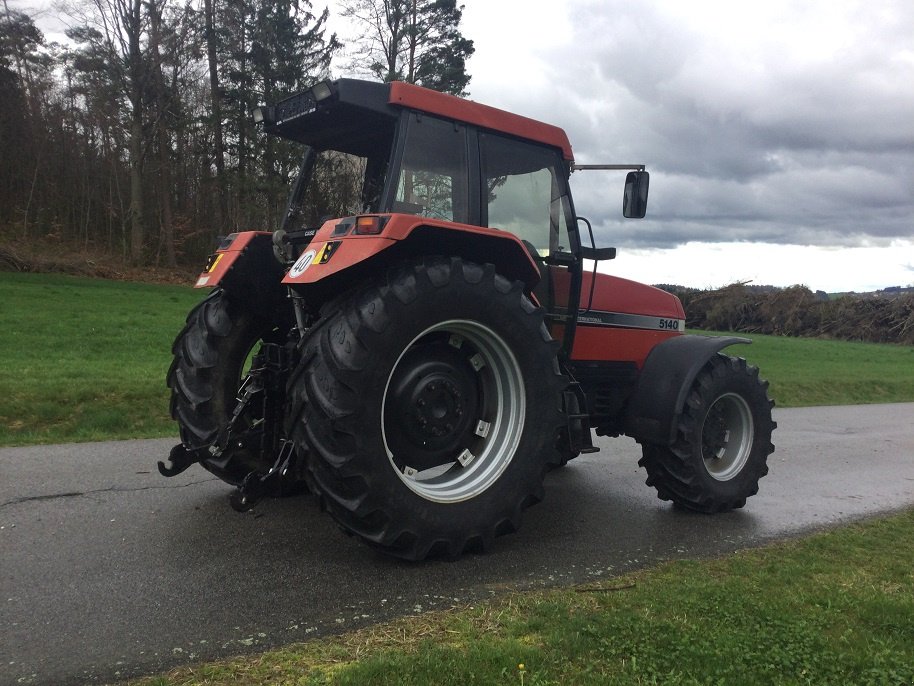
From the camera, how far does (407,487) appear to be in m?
3.65

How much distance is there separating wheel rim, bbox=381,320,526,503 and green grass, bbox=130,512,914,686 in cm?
83

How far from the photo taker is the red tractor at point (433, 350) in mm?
A: 3555

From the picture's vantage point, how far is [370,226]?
3588 millimetres

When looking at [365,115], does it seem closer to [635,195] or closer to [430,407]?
[430,407]

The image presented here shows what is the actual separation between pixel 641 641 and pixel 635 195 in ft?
10.2

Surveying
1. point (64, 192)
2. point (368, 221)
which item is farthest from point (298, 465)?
point (64, 192)

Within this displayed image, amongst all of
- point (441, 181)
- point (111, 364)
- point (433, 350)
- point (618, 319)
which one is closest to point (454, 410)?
point (433, 350)

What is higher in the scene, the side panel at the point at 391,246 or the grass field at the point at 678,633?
the side panel at the point at 391,246

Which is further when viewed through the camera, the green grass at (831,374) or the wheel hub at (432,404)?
the green grass at (831,374)

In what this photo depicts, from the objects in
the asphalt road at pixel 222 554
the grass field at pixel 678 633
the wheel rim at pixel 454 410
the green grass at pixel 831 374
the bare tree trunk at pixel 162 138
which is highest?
the bare tree trunk at pixel 162 138

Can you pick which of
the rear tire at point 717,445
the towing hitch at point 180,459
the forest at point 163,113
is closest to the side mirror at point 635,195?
the rear tire at point 717,445

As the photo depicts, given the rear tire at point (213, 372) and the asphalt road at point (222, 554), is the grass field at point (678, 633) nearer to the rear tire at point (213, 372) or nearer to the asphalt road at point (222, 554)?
the asphalt road at point (222, 554)

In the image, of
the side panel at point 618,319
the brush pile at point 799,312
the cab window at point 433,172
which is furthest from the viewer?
the brush pile at point 799,312

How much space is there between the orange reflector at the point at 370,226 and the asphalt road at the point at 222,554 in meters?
1.69
